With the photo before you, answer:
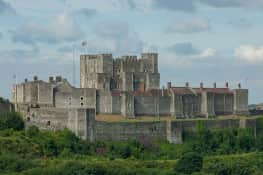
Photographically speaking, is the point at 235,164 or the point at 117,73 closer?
the point at 235,164

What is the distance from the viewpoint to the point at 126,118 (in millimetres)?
84312

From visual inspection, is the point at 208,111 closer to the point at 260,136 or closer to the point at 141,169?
the point at 260,136

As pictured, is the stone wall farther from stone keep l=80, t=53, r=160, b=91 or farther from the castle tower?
the castle tower

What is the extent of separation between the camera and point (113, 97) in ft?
276

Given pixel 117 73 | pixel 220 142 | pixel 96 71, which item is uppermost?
pixel 96 71

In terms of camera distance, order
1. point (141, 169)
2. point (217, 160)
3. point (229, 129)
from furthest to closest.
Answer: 1. point (229, 129)
2. point (217, 160)
3. point (141, 169)

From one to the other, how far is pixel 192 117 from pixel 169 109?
1719 mm

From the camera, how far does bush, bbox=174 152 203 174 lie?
76.0m

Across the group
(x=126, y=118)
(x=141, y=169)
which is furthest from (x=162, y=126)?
(x=141, y=169)

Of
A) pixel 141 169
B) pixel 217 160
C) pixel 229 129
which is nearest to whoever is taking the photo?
pixel 141 169

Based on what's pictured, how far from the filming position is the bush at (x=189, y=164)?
76.0 meters

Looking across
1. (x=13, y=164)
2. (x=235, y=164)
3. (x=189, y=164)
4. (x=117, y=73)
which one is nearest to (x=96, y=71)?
(x=117, y=73)

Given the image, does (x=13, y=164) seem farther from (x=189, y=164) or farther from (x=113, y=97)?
(x=113, y=97)

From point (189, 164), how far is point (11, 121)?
11.7 meters
